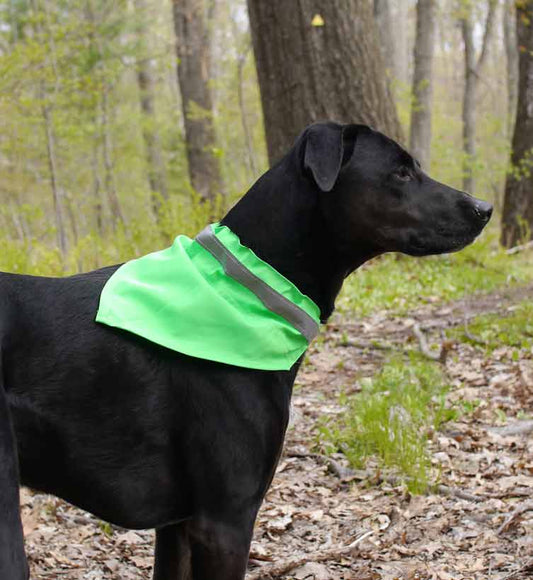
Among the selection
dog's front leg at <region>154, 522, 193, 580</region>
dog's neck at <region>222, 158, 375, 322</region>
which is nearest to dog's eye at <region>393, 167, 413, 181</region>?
dog's neck at <region>222, 158, 375, 322</region>

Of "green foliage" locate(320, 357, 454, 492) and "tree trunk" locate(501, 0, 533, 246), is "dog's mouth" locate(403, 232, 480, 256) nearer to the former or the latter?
"green foliage" locate(320, 357, 454, 492)

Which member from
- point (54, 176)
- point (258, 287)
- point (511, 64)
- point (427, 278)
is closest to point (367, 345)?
point (427, 278)

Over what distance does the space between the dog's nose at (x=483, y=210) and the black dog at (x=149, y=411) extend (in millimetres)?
598

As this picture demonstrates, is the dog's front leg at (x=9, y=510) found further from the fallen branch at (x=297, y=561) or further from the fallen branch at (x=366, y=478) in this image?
the fallen branch at (x=366, y=478)

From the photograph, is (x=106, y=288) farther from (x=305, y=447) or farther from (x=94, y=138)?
(x=94, y=138)

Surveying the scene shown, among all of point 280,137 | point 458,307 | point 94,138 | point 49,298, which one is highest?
point 94,138

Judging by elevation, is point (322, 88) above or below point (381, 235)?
above

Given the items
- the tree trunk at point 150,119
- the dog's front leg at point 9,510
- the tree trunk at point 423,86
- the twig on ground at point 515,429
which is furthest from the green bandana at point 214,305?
the tree trunk at point 150,119

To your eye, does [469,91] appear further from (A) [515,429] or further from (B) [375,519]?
(B) [375,519]

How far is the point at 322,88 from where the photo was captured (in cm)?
871

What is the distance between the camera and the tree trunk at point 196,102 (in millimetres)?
15200

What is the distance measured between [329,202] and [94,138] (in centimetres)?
2353

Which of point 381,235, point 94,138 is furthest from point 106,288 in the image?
point 94,138

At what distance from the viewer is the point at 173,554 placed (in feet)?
9.30
